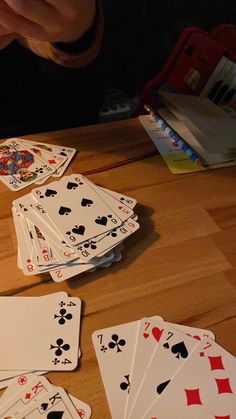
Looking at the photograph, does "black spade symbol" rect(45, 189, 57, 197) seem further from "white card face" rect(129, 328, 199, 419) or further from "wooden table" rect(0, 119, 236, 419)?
"white card face" rect(129, 328, 199, 419)

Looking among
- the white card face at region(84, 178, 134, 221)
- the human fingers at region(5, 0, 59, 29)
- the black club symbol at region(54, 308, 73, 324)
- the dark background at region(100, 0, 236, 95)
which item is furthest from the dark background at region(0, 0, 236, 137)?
the black club symbol at region(54, 308, 73, 324)

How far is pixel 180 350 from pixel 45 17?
72 cm

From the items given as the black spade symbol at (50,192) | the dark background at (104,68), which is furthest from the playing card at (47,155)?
the dark background at (104,68)

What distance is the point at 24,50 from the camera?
1.42m

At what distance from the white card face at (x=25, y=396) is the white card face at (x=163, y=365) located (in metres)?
0.15

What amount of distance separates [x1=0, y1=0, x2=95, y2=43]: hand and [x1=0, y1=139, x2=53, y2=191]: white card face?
0.95ft

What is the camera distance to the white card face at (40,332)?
0.70 m

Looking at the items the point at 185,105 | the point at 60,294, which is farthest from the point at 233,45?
the point at 60,294

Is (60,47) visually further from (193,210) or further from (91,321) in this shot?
(91,321)

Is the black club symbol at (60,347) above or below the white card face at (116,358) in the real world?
below

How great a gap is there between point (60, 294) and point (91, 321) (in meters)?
0.08

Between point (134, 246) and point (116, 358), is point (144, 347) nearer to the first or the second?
point (116, 358)

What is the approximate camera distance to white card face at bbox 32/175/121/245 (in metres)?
0.89

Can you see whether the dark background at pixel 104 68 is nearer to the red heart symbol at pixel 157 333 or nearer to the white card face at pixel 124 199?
the white card face at pixel 124 199
